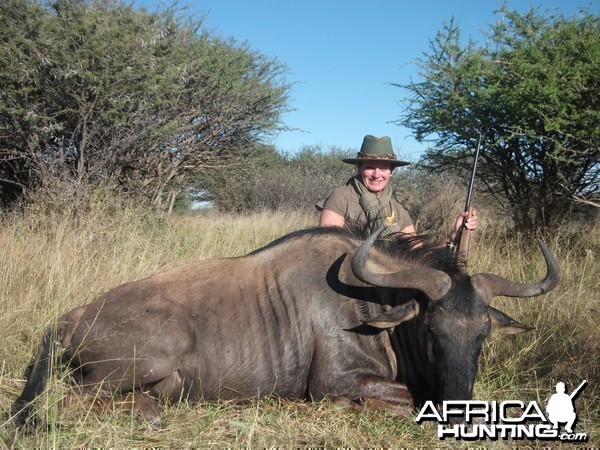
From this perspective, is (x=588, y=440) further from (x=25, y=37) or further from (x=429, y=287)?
(x=25, y=37)

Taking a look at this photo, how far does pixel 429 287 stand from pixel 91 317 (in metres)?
2.02

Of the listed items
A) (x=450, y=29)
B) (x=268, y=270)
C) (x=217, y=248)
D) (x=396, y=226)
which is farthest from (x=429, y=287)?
(x=450, y=29)

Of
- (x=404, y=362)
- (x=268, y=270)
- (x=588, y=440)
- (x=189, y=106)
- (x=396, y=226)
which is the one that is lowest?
(x=588, y=440)

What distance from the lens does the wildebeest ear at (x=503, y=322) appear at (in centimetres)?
324

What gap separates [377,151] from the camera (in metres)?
5.09

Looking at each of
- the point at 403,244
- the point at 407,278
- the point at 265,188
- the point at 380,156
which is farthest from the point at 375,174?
the point at 265,188

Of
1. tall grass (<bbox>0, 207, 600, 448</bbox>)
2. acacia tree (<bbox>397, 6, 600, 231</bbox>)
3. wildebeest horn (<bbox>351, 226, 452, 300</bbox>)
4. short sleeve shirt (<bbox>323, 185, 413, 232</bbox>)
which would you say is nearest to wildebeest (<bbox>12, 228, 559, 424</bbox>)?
wildebeest horn (<bbox>351, 226, 452, 300</bbox>)

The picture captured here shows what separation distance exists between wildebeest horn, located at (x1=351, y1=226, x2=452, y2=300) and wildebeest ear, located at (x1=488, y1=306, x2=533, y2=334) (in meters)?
0.39

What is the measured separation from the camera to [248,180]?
18281mm

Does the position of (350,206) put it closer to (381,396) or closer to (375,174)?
(375,174)

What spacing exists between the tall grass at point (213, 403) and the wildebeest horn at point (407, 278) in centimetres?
74

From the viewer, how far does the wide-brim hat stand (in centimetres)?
505

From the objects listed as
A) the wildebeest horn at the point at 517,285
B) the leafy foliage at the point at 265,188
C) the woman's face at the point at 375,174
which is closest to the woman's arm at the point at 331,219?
the woman's face at the point at 375,174

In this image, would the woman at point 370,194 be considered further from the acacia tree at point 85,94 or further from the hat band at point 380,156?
the acacia tree at point 85,94
